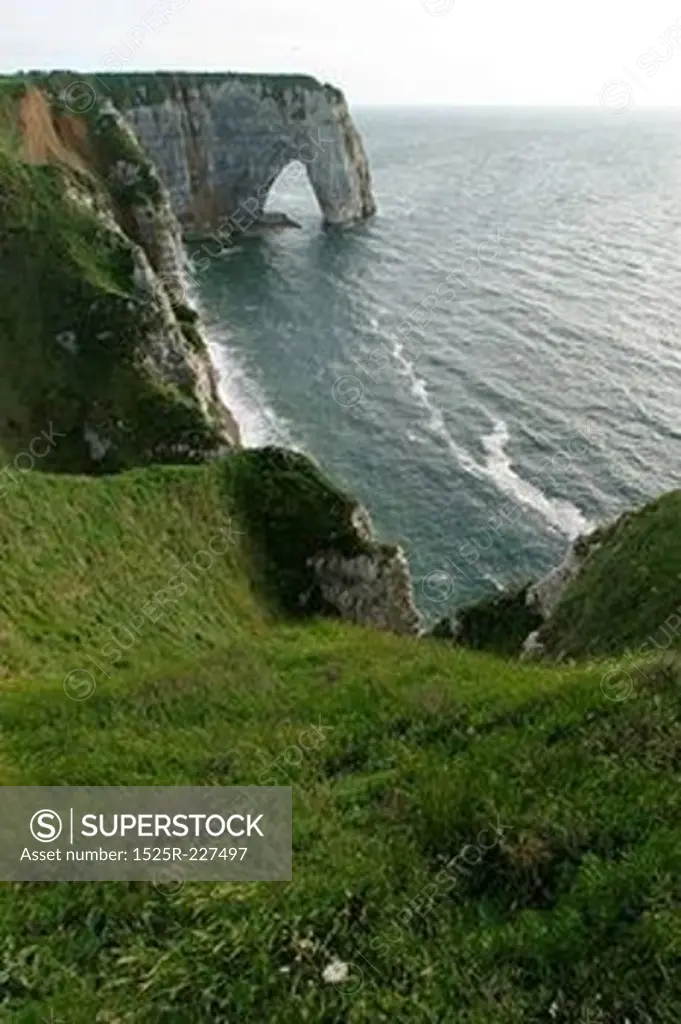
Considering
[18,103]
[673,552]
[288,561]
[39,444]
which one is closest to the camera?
[673,552]

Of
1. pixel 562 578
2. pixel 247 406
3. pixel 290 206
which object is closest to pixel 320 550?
pixel 562 578

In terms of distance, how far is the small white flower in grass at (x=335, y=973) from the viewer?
36.2 feet

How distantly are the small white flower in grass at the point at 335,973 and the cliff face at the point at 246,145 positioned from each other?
142684 mm

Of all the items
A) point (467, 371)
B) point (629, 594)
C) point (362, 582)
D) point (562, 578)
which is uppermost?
point (629, 594)

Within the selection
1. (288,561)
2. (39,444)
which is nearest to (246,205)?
(39,444)

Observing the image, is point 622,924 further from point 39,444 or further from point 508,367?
point 508,367

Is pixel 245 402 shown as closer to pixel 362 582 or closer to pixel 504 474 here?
pixel 504 474

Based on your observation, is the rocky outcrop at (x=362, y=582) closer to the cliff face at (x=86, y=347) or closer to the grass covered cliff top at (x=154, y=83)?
the cliff face at (x=86, y=347)

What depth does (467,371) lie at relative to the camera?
87500 millimetres

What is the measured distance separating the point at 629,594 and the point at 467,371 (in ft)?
194

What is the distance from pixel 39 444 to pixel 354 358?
4254 cm

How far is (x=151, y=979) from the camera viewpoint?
11422 mm

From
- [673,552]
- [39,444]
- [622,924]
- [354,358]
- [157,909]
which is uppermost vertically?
[622,924]

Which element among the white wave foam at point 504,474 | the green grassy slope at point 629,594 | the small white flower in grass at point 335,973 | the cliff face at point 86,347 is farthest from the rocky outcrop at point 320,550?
the small white flower in grass at point 335,973
